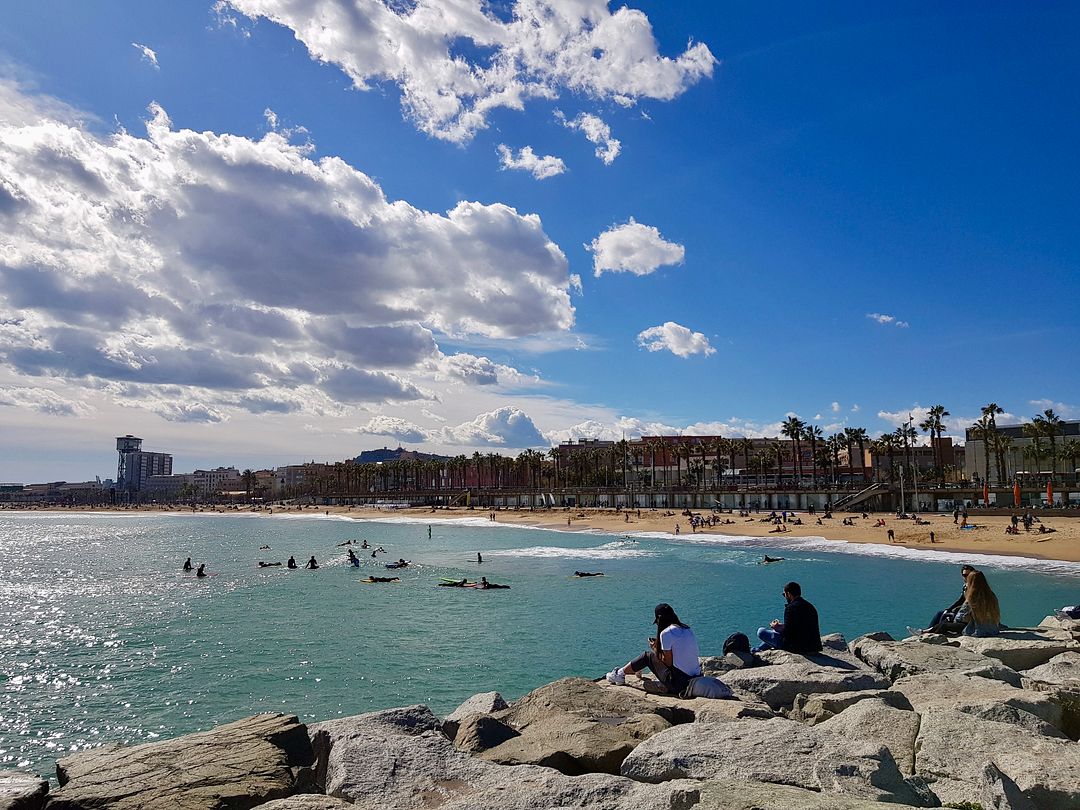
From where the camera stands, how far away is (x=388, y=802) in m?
6.86

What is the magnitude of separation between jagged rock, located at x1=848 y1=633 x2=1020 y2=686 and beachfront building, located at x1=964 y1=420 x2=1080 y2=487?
315 ft

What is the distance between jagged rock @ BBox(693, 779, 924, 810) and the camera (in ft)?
15.5

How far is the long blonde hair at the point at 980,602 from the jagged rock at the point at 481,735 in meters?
A: 11.5

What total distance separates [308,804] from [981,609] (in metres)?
14.6

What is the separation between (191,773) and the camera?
7.26 meters

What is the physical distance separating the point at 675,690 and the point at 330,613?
2154cm

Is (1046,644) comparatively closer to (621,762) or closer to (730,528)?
(621,762)

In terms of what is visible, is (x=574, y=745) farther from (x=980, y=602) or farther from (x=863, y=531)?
(x=863, y=531)

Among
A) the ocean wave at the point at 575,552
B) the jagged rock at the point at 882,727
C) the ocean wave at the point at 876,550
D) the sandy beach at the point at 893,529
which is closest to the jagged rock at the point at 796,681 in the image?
the jagged rock at the point at 882,727

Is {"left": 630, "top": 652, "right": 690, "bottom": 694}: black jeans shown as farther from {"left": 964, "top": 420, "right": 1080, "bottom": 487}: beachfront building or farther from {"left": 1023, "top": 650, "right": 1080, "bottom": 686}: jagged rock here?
{"left": 964, "top": 420, "right": 1080, "bottom": 487}: beachfront building

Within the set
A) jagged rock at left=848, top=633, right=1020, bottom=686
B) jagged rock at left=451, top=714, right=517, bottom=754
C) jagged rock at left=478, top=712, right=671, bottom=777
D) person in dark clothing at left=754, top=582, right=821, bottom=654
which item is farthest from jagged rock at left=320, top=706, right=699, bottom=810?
jagged rock at left=848, top=633, right=1020, bottom=686

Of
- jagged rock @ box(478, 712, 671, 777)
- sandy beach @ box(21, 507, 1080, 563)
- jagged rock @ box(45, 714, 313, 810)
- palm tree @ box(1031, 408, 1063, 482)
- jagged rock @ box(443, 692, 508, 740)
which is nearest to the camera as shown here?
jagged rock @ box(45, 714, 313, 810)

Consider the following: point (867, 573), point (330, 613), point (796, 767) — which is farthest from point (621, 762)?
point (867, 573)

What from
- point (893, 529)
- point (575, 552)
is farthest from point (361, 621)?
point (893, 529)
